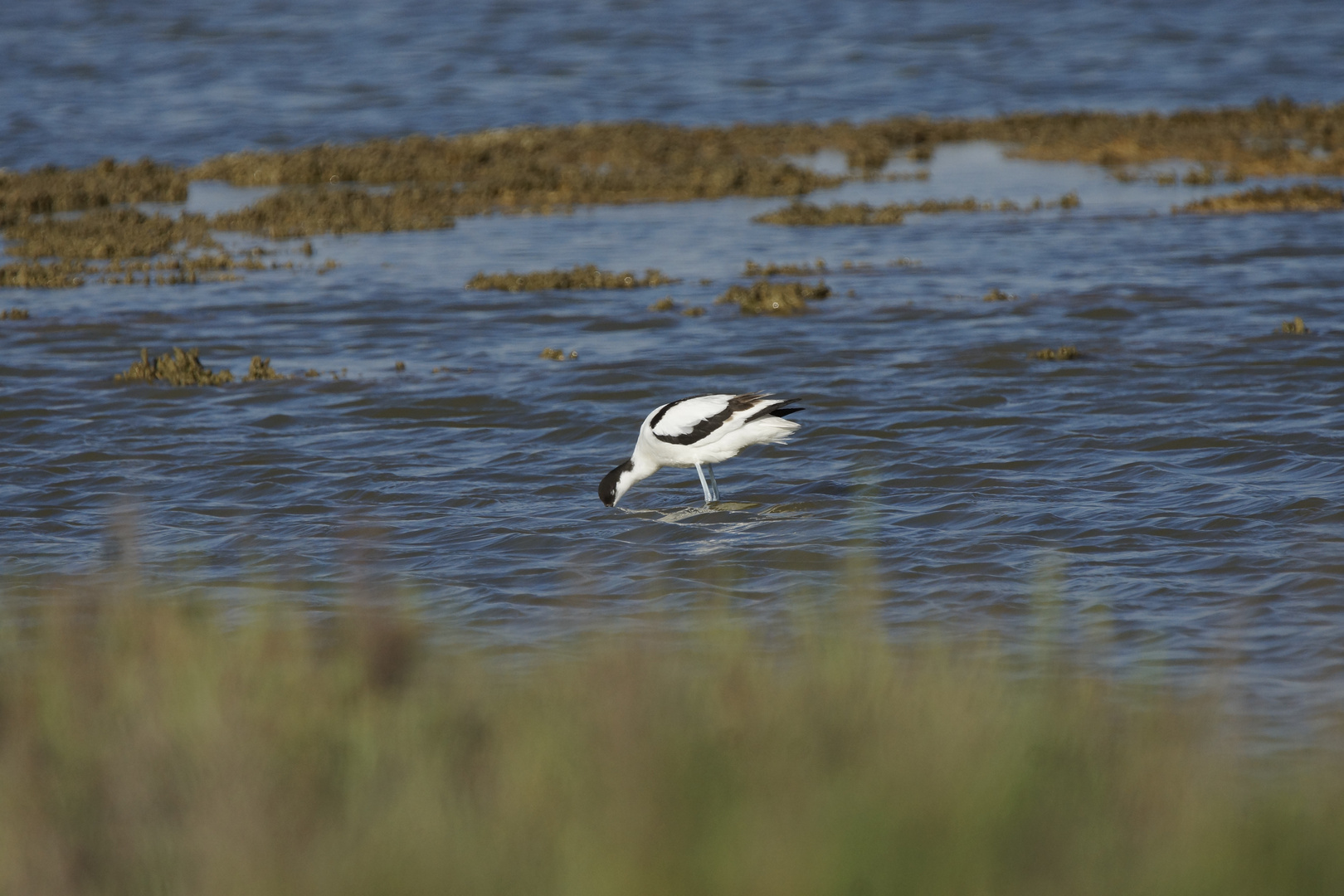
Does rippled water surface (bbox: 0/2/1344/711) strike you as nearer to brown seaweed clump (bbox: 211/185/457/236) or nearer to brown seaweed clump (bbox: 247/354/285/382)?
brown seaweed clump (bbox: 247/354/285/382)

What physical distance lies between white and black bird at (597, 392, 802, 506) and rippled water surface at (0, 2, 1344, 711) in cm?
49

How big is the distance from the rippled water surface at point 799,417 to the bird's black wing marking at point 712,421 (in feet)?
1.93

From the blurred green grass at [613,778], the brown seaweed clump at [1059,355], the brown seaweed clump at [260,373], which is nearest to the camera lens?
the blurred green grass at [613,778]

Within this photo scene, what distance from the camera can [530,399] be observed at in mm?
13117

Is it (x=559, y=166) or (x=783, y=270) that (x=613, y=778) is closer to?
(x=783, y=270)

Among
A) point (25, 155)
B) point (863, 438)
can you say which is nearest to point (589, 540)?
point (863, 438)

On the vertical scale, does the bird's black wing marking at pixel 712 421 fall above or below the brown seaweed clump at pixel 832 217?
below

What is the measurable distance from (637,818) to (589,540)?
18.9 ft

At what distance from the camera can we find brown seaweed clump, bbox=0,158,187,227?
2334cm

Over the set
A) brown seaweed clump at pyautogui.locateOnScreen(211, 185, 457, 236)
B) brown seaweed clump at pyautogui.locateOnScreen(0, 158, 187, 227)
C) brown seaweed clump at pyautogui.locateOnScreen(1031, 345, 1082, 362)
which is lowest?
brown seaweed clump at pyautogui.locateOnScreen(1031, 345, 1082, 362)

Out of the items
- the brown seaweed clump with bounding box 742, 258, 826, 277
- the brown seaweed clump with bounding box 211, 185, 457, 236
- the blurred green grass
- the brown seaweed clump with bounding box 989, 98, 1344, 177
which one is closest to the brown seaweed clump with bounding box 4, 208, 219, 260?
the brown seaweed clump with bounding box 211, 185, 457, 236

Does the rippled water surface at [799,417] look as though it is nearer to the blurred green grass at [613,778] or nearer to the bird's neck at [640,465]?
the bird's neck at [640,465]

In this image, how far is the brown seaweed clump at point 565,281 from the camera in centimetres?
1761

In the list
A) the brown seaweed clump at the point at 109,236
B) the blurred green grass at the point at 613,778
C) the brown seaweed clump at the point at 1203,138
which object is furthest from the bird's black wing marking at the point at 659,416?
the brown seaweed clump at the point at 1203,138
